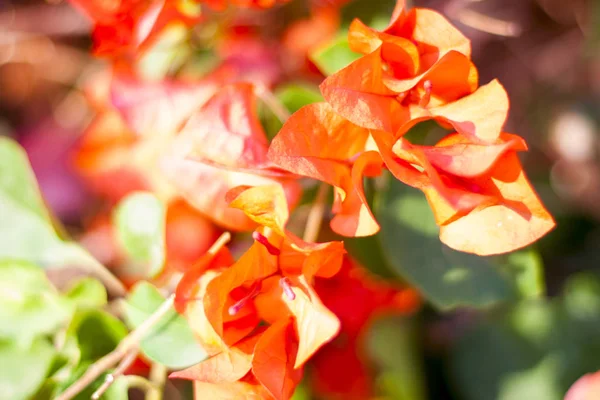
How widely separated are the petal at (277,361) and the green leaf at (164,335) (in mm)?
75

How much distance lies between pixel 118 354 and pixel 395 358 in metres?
0.42

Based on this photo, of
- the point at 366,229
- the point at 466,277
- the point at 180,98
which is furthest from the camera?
the point at 180,98

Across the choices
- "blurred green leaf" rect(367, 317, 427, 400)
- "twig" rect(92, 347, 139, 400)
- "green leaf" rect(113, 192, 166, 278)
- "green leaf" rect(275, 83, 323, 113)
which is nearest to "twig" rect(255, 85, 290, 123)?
"green leaf" rect(275, 83, 323, 113)

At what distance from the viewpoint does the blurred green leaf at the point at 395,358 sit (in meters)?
0.80

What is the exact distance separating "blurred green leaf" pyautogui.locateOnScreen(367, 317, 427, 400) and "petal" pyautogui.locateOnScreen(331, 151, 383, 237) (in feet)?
1.40

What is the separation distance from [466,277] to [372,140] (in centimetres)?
19

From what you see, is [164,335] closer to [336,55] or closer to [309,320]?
[309,320]

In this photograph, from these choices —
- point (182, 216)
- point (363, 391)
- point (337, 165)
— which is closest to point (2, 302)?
point (182, 216)

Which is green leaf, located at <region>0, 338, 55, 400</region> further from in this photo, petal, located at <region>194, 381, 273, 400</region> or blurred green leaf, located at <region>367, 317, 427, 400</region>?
blurred green leaf, located at <region>367, 317, 427, 400</region>

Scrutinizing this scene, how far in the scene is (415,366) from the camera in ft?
2.67

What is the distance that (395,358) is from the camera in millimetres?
798

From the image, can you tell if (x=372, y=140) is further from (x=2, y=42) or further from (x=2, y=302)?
(x=2, y=42)

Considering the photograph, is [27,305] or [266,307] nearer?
[266,307]

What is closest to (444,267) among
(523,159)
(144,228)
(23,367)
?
(144,228)
